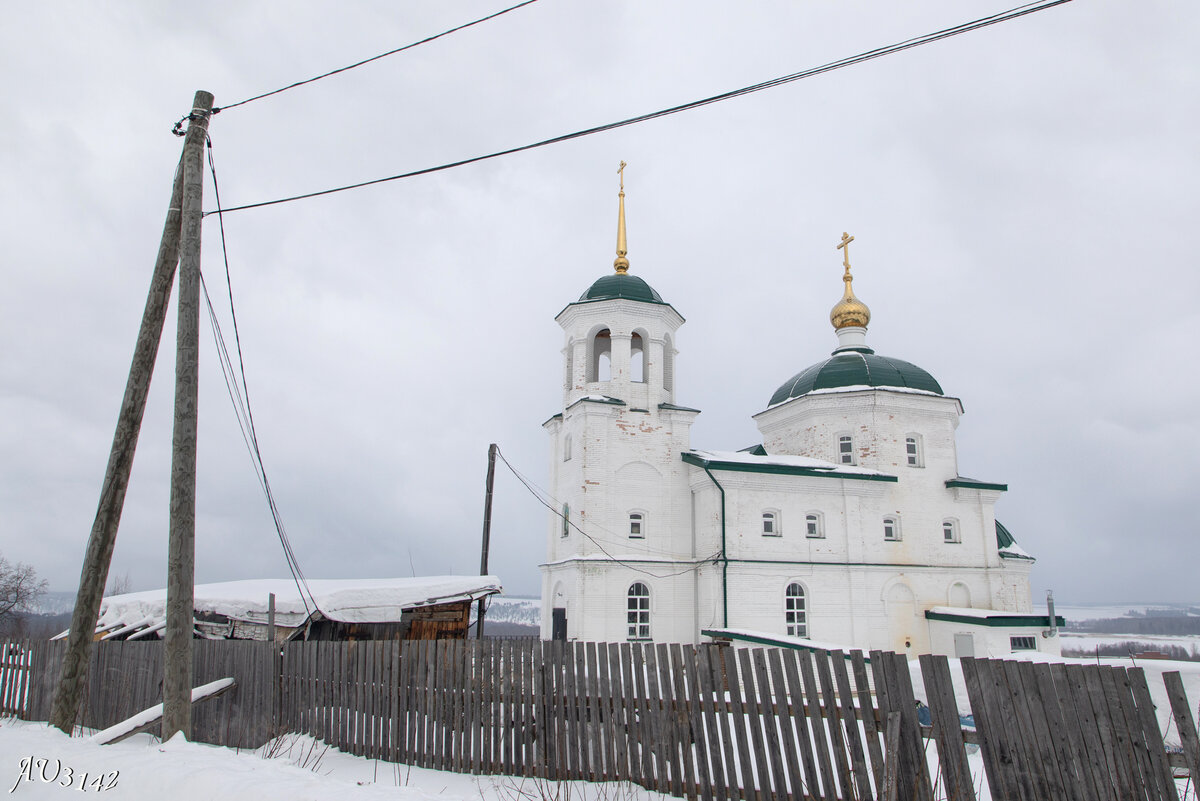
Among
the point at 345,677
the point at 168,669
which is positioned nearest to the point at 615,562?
the point at 345,677

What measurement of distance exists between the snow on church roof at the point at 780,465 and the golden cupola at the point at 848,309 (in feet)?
25.9

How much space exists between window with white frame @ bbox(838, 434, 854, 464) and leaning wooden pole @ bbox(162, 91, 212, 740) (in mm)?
23470

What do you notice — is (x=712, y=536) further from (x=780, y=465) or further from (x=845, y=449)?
(x=845, y=449)

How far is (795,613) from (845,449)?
288 inches

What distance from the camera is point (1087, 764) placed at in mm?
5473

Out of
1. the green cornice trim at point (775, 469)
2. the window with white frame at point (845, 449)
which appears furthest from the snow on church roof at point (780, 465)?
the window with white frame at point (845, 449)

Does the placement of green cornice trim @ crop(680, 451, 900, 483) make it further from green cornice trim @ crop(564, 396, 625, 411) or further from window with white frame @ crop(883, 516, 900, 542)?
green cornice trim @ crop(564, 396, 625, 411)

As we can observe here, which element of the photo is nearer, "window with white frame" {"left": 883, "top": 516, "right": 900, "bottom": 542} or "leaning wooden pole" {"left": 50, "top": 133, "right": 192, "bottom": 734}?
"leaning wooden pole" {"left": 50, "top": 133, "right": 192, "bottom": 734}

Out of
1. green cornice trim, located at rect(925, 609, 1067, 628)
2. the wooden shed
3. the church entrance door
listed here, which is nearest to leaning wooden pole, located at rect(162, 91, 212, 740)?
the wooden shed

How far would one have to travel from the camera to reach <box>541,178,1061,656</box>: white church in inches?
875

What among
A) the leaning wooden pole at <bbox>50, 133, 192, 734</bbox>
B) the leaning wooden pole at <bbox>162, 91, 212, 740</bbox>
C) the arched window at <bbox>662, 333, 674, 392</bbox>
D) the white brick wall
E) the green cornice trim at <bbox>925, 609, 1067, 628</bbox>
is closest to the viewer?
the leaning wooden pole at <bbox>162, 91, 212, 740</bbox>

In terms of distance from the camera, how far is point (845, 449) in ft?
90.5

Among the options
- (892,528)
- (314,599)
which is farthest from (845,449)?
(314,599)

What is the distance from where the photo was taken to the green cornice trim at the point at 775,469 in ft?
74.5
